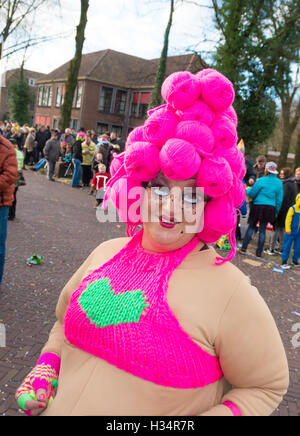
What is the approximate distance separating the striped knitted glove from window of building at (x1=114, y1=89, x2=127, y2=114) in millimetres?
40017

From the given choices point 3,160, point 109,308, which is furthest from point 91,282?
point 3,160

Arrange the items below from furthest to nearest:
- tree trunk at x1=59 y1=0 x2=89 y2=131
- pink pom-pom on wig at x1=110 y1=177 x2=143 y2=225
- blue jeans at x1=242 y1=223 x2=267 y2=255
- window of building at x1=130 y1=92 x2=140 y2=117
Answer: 1. window of building at x1=130 y1=92 x2=140 y2=117
2. tree trunk at x1=59 y1=0 x2=89 y2=131
3. blue jeans at x1=242 y1=223 x2=267 y2=255
4. pink pom-pom on wig at x1=110 y1=177 x2=143 y2=225

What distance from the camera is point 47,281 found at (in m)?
5.37

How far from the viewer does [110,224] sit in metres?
9.71

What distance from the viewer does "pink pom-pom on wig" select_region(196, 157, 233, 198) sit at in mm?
1354

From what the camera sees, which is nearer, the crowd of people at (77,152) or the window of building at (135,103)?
the crowd of people at (77,152)

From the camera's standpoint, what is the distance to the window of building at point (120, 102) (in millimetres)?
39344

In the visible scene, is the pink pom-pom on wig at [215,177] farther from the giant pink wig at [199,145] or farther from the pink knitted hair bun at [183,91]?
the pink knitted hair bun at [183,91]

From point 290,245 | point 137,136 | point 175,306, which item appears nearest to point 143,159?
point 137,136

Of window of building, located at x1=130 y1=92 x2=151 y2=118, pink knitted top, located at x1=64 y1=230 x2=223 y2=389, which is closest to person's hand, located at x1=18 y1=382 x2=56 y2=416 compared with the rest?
pink knitted top, located at x1=64 y1=230 x2=223 y2=389

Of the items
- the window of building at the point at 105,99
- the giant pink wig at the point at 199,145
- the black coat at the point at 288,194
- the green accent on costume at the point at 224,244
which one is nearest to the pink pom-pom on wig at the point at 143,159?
the giant pink wig at the point at 199,145

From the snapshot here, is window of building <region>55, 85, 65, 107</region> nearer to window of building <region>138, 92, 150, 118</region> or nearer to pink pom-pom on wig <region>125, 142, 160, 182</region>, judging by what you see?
window of building <region>138, 92, 150, 118</region>
